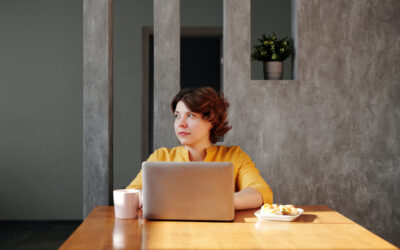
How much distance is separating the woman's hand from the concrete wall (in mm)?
3561

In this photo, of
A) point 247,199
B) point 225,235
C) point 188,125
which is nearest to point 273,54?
point 188,125

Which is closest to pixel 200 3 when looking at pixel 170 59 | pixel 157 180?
pixel 170 59

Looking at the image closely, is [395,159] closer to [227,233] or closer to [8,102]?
[227,233]

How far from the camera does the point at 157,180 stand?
1.46 m

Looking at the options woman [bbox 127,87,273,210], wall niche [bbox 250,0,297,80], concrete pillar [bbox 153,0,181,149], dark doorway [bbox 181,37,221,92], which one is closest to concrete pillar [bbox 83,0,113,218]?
concrete pillar [bbox 153,0,181,149]

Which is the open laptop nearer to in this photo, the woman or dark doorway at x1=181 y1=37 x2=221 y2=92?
the woman

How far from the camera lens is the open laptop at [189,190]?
145 cm

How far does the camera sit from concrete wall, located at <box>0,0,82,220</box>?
4.97m

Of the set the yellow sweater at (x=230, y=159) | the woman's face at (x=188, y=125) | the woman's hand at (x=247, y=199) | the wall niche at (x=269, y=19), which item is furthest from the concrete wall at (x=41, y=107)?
the woman's hand at (x=247, y=199)

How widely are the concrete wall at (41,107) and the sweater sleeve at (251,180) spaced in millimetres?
3201

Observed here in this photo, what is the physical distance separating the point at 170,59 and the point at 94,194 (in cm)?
105

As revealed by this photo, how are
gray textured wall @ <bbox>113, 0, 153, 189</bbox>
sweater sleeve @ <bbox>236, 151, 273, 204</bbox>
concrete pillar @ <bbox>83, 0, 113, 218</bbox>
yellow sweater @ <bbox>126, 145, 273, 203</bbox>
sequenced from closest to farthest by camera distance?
1. sweater sleeve @ <bbox>236, 151, 273, 204</bbox>
2. yellow sweater @ <bbox>126, 145, 273, 203</bbox>
3. concrete pillar @ <bbox>83, 0, 113, 218</bbox>
4. gray textured wall @ <bbox>113, 0, 153, 189</bbox>

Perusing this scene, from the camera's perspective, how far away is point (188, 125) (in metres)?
2.13

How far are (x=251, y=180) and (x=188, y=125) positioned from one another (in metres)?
0.40
